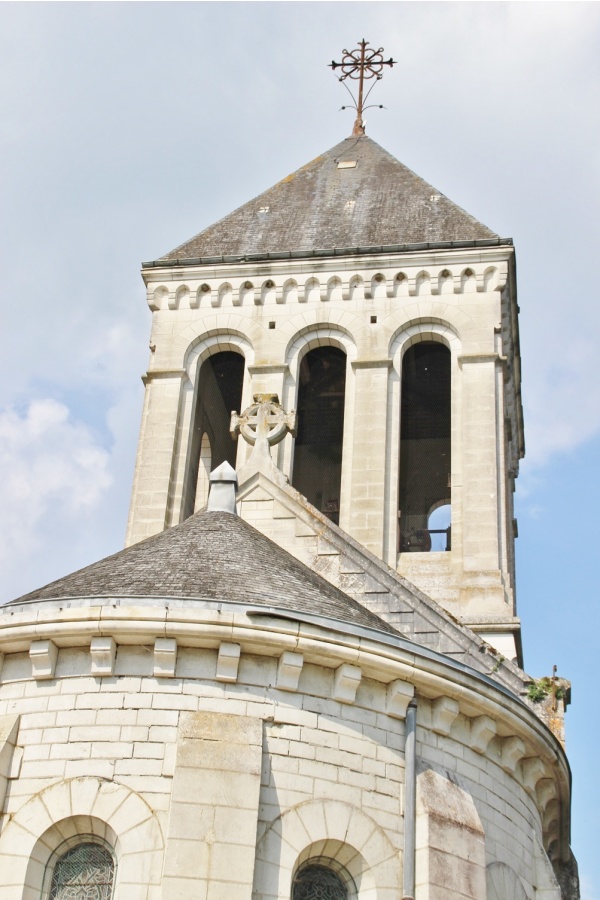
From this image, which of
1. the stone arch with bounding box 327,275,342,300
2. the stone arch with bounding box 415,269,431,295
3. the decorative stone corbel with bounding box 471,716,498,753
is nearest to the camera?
the decorative stone corbel with bounding box 471,716,498,753

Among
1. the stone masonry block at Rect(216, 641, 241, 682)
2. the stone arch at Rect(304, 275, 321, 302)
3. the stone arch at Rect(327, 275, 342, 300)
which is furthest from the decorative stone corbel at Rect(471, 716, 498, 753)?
the stone arch at Rect(304, 275, 321, 302)

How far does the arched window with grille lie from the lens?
521 inches

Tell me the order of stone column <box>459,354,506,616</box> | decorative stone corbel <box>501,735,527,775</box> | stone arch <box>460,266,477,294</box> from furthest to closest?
stone arch <box>460,266,477,294</box>
stone column <box>459,354,506,616</box>
decorative stone corbel <box>501,735,527,775</box>

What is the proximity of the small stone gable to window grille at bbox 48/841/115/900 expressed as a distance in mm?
5192

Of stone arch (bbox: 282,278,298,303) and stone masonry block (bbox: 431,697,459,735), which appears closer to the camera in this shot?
stone masonry block (bbox: 431,697,459,735)

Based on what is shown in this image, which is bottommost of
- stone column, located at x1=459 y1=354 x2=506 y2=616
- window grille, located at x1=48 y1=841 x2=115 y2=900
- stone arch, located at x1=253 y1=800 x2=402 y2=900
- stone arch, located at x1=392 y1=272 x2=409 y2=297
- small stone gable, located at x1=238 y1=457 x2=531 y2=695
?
window grille, located at x1=48 y1=841 x2=115 y2=900

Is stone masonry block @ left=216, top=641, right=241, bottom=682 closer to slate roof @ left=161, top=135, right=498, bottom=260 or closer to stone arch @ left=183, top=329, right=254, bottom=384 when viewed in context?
stone arch @ left=183, top=329, right=254, bottom=384

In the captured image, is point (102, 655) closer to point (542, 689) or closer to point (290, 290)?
point (542, 689)

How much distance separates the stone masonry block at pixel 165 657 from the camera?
13930mm

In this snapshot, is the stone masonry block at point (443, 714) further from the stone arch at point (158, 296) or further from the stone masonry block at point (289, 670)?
the stone arch at point (158, 296)

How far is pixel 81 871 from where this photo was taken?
13352 millimetres

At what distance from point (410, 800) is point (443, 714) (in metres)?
1.08

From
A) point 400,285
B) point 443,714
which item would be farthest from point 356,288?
point 443,714

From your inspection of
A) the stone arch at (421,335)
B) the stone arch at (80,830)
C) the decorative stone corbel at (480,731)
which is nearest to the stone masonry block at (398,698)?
the decorative stone corbel at (480,731)
